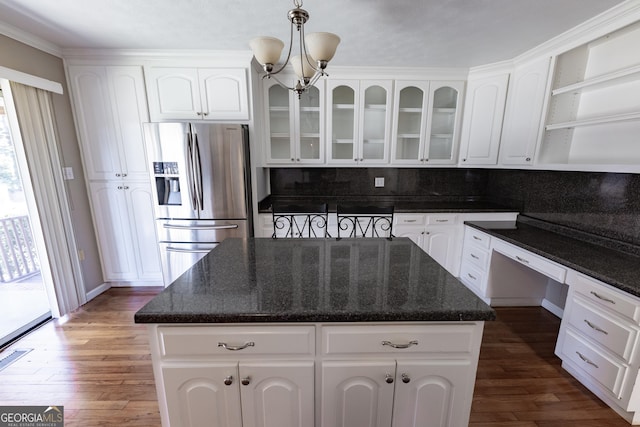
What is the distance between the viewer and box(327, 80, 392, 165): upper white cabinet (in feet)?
9.46

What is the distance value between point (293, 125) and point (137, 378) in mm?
2559

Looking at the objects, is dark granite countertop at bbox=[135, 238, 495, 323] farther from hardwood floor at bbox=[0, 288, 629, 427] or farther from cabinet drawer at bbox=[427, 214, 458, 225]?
cabinet drawer at bbox=[427, 214, 458, 225]

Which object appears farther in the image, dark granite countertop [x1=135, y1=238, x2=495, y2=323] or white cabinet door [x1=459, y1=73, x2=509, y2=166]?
white cabinet door [x1=459, y1=73, x2=509, y2=166]

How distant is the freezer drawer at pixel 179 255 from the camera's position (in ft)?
8.62

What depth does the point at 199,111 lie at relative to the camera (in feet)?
8.43

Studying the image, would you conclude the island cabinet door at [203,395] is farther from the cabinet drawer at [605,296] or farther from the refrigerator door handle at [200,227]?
the cabinet drawer at [605,296]

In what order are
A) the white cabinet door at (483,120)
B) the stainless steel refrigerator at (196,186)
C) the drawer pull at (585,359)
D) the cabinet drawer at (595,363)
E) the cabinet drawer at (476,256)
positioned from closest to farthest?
the cabinet drawer at (595,363), the drawer pull at (585,359), the stainless steel refrigerator at (196,186), the cabinet drawer at (476,256), the white cabinet door at (483,120)

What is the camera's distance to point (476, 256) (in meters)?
2.68

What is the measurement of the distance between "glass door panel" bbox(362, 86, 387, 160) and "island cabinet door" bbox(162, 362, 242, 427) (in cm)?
257

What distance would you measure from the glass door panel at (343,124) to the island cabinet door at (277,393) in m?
2.40

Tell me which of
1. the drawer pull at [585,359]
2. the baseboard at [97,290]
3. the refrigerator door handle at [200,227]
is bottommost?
the baseboard at [97,290]

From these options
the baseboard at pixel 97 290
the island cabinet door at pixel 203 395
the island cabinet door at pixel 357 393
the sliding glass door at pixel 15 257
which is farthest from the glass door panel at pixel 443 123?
the baseboard at pixel 97 290

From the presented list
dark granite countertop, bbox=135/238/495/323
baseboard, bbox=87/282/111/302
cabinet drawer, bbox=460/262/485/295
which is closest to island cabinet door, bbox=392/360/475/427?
dark granite countertop, bbox=135/238/495/323

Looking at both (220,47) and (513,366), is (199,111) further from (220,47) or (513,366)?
(513,366)
